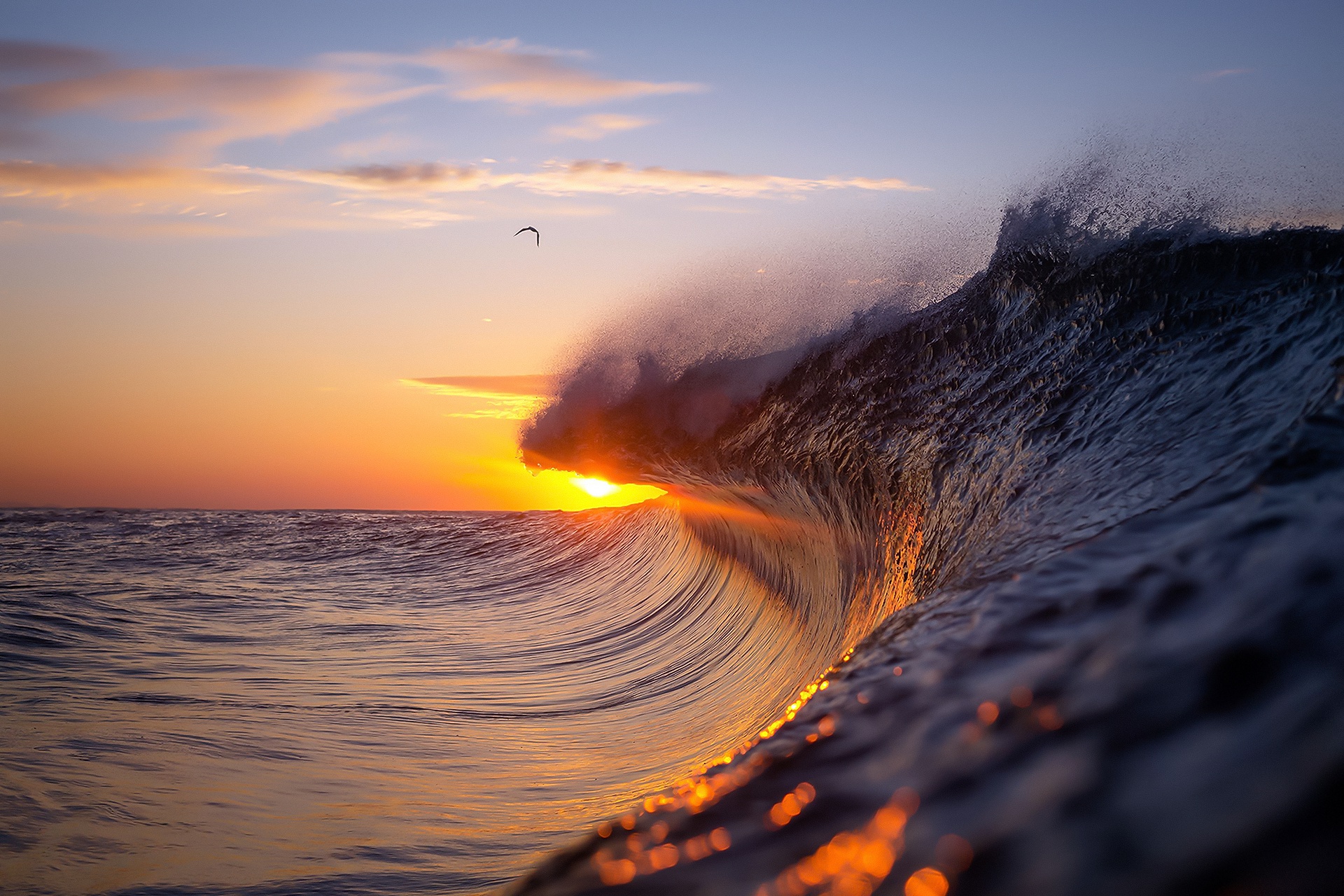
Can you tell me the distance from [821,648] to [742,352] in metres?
2.08

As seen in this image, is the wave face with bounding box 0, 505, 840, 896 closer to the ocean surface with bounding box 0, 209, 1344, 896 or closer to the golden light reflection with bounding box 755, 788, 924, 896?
the ocean surface with bounding box 0, 209, 1344, 896

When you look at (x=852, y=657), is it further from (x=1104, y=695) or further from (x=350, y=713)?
(x=350, y=713)

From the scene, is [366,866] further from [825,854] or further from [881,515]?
[825,854]


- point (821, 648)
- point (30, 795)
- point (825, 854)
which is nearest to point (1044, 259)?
point (821, 648)

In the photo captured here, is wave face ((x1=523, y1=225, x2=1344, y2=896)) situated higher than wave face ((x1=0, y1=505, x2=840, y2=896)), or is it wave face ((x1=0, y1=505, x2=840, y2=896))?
wave face ((x1=0, y1=505, x2=840, y2=896))

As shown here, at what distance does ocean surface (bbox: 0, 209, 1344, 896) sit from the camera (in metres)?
0.58

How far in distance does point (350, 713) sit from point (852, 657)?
141 inches

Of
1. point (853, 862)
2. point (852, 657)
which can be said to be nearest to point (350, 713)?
point (852, 657)

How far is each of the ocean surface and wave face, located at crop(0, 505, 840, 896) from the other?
0.02m

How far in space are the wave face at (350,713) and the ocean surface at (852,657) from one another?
0.02m

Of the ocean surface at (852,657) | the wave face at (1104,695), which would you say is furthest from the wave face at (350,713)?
the wave face at (1104,695)

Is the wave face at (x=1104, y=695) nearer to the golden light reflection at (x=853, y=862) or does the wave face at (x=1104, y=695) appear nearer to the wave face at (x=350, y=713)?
the golden light reflection at (x=853, y=862)

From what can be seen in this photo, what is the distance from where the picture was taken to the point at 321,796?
2.91m

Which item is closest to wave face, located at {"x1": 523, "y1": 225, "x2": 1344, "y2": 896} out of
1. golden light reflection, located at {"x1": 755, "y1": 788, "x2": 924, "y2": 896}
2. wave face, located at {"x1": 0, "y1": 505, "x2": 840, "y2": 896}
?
golden light reflection, located at {"x1": 755, "y1": 788, "x2": 924, "y2": 896}
